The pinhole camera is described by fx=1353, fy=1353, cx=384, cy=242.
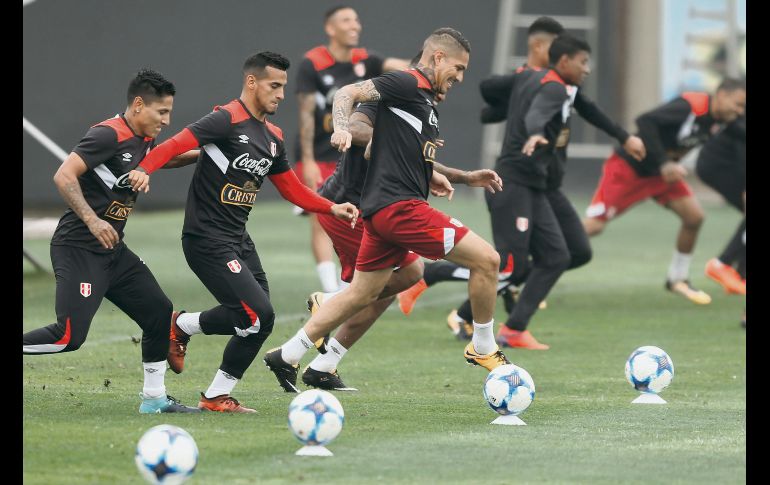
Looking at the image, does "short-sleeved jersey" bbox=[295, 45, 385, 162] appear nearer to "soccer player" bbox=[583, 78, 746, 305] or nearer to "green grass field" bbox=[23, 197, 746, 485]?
"green grass field" bbox=[23, 197, 746, 485]

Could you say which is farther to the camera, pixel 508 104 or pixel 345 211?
pixel 508 104

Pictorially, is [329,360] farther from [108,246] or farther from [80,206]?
[80,206]

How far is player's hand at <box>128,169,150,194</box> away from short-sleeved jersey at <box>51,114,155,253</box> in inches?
13.2

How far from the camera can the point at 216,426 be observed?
6672 millimetres

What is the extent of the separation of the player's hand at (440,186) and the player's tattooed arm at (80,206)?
2043 mm

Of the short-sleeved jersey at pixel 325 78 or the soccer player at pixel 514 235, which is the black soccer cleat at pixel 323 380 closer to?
the soccer player at pixel 514 235

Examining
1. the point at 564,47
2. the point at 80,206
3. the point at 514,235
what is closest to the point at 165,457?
the point at 80,206

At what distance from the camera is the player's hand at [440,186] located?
8.02 meters

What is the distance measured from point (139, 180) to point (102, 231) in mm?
347

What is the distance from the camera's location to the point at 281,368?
7824 millimetres

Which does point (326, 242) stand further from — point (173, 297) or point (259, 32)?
point (259, 32)

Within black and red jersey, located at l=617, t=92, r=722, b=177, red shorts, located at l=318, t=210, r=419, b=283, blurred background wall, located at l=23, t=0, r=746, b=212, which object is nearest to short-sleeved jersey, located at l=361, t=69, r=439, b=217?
red shorts, located at l=318, t=210, r=419, b=283

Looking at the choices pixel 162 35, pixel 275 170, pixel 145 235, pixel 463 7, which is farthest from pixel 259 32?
pixel 275 170

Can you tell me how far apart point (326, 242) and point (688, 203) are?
3.72 meters
